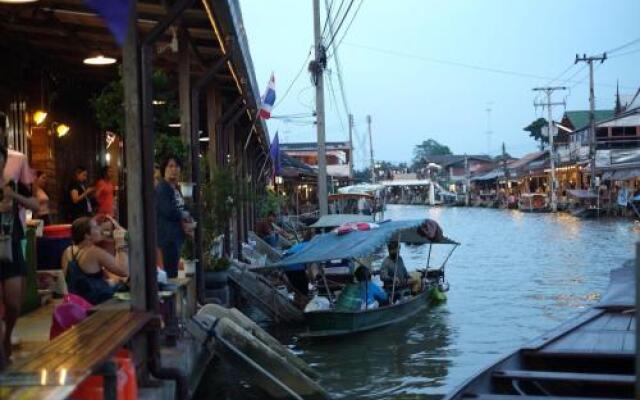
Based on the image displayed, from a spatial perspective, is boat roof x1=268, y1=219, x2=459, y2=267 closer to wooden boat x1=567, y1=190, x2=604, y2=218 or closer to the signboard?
wooden boat x1=567, y1=190, x2=604, y2=218

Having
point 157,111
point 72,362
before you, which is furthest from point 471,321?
point 72,362

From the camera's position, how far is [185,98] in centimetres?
928

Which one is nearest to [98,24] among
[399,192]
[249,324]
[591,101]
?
[249,324]

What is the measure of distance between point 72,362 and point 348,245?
861 centimetres

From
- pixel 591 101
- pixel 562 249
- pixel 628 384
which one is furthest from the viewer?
pixel 591 101

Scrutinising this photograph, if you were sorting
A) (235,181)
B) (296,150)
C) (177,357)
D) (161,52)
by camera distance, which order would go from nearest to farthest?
(177,357) → (161,52) → (235,181) → (296,150)

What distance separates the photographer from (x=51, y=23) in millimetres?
8906

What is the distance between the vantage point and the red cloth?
36.1 feet

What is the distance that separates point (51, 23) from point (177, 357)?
4.45 metres

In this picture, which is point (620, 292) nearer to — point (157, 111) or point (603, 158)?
point (157, 111)

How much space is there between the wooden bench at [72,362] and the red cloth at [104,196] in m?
5.97

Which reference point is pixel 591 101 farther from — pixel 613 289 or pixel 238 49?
pixel 238 49

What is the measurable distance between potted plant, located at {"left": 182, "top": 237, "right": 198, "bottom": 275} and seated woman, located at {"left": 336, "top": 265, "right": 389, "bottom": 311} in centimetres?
378

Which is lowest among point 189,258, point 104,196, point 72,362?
point 72,362
